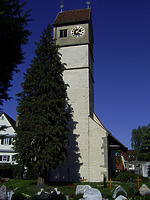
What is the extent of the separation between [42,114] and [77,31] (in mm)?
14407

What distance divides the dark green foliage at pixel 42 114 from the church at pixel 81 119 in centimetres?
510

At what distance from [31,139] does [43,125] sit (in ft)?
4.66

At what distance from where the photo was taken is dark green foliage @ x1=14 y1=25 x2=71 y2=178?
56.5ft

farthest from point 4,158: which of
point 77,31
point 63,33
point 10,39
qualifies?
point 10,39

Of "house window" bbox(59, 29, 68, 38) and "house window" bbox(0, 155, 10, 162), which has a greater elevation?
"house window" bbox(59, 29, 68, 38)

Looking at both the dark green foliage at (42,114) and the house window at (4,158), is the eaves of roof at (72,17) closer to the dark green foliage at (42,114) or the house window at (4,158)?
the dark green foliage at (42,114)

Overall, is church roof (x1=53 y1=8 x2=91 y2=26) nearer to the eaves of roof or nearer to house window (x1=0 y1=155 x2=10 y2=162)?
the eaves of roof

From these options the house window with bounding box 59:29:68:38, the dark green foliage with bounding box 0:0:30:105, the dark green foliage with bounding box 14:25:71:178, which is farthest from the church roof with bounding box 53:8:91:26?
the dark green foliage with bounding box 0:0:30:105

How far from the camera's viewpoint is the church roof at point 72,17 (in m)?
28.7

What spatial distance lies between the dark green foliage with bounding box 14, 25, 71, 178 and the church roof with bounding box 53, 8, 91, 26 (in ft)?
30.8

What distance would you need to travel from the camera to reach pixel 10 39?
6.60 meters

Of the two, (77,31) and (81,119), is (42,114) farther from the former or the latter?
(77,31)

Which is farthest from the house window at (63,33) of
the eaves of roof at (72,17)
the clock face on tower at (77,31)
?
the eaves of roof at (72,17)

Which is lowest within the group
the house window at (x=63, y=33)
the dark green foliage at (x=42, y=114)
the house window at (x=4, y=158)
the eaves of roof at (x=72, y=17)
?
the house window at (x=4, y=158)
